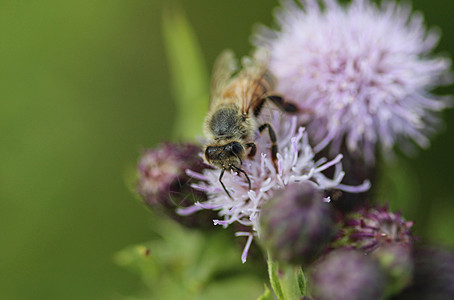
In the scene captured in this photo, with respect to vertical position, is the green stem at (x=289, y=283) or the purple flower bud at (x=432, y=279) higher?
the green stem at (x=289, y=283)

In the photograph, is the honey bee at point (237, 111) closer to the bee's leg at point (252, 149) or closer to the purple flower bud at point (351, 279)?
the bee's leg at point (252, 149)

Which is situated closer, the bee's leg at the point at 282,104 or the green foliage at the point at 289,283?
the green foliage at the point at 289,283

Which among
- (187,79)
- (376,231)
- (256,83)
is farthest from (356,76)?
(187,79)

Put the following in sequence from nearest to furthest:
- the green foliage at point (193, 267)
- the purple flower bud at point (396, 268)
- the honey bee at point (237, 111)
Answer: the purple flower bud at point (396, 268) < the honey bee at point (237, 111) < the green foliage at point (193, 267)

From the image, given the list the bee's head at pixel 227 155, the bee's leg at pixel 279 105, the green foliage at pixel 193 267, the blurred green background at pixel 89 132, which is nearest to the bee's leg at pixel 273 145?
the bee's head at pixel 227 155

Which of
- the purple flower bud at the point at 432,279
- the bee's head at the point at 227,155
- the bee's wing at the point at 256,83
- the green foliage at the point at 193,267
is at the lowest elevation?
the green foliage at the point at 193,267

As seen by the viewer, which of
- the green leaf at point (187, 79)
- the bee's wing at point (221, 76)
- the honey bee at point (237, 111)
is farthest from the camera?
the green leaf at point (187, 79)
